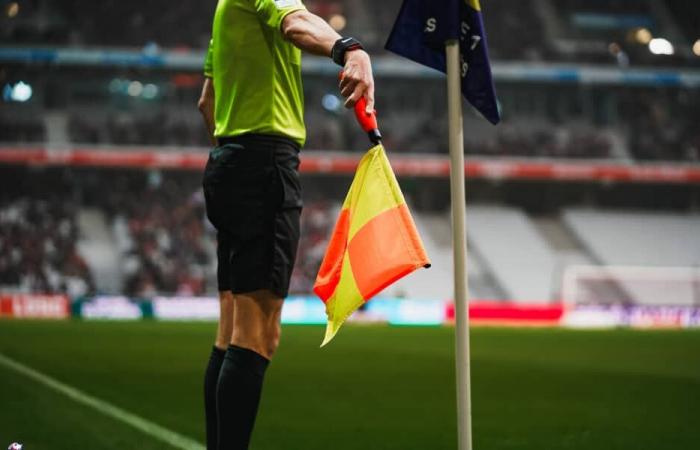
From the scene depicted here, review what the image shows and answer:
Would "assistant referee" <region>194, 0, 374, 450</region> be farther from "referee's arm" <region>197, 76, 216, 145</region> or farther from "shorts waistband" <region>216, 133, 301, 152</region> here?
"referee's arm" <region>197, 76, 216, 145</region>

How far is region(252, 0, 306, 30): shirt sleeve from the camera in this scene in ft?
11.8

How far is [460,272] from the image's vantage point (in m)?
3.40

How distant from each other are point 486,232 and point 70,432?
30.3m

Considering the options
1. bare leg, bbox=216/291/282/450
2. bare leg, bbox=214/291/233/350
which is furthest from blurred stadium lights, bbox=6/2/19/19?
bare leg, bbox=216/291/282/450

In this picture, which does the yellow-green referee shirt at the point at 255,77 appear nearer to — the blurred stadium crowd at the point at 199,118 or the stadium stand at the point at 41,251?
the stadium stand at the point at 41,251

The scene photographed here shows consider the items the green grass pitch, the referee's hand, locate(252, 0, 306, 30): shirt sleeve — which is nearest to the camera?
the referee's hand

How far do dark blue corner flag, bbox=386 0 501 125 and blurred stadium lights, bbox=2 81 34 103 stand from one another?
33.2 meters

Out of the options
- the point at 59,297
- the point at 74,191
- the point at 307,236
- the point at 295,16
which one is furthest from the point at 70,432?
the point at 74,191

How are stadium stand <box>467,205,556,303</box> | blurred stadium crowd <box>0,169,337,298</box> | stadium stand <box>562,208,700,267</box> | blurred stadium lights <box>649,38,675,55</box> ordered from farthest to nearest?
blurred stadium lights <box>649,38,675,55</box>
stadium stand <box>562,208,700,267</box>
stadium stand <box>467,205,556,303</box>
blurred stadium crowd <box>0,169,337,298</box>

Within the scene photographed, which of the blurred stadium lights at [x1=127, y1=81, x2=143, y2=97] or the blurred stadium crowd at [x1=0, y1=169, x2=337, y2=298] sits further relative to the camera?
the blurred stadium lights at [x1=127, y1=81, x2=143, y2=97]

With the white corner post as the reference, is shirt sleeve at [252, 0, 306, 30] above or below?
above

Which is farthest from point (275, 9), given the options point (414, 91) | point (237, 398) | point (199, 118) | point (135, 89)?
point (414, 91)

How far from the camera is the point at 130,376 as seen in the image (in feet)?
33.1

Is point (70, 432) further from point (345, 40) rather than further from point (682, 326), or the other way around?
point (682, 326)
